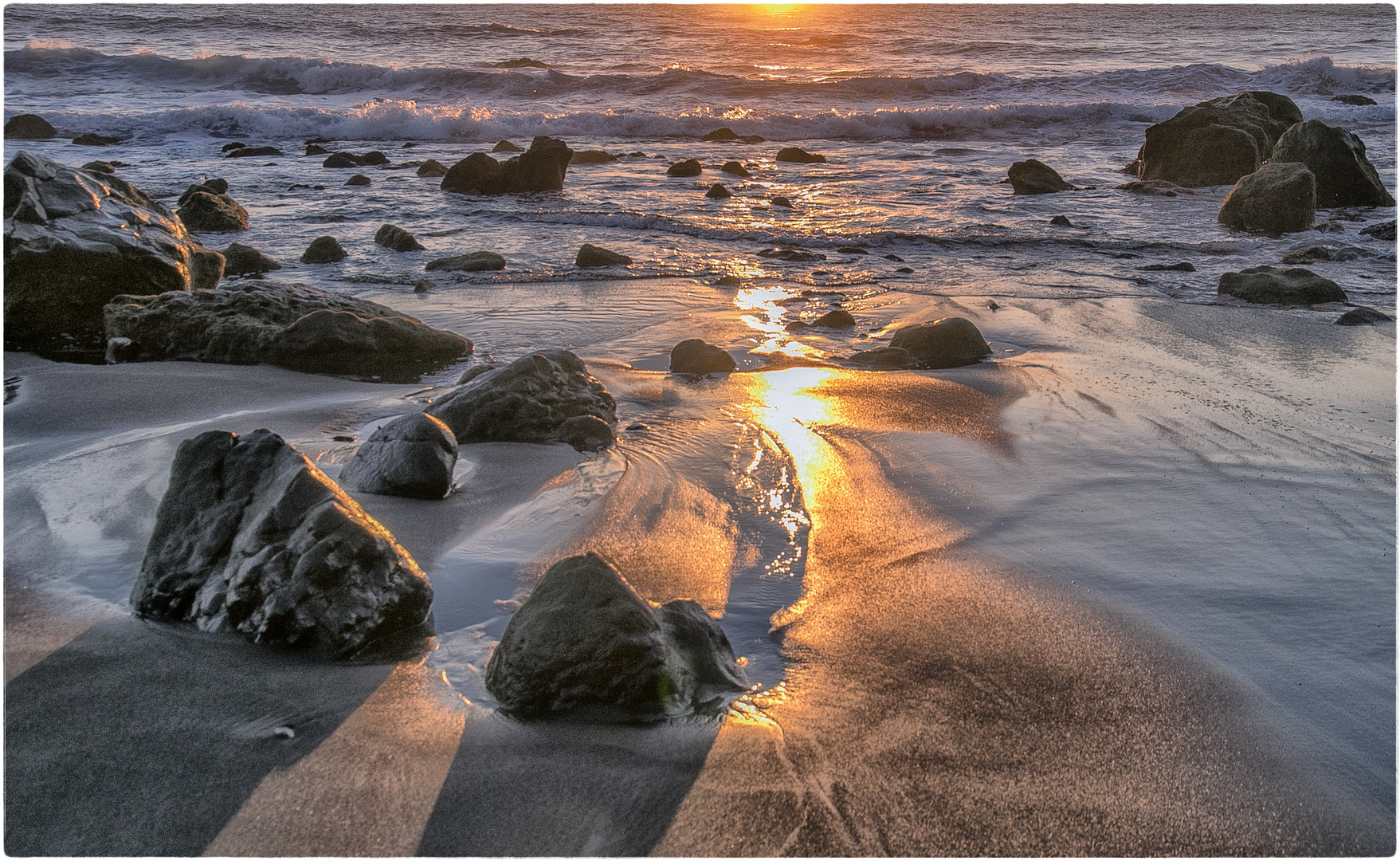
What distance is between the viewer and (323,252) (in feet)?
21.1

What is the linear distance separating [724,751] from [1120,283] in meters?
5.35

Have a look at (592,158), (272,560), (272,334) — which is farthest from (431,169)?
(272,560)

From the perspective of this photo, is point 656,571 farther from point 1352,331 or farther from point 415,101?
point 415,101

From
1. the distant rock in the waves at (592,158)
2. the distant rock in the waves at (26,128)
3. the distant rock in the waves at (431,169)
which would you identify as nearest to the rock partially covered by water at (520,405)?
the distant rock in the waves at (431,169)

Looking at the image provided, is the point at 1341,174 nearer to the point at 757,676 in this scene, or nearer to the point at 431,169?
the point at 757,676

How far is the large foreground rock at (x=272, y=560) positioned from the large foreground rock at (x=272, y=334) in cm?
200

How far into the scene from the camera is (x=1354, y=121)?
16750mm

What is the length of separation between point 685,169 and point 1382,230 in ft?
23.8

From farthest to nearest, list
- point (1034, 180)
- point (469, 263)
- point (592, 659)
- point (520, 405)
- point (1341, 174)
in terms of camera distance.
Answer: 1. point (1034, 180)
2. point (1341, 174)
3. point (469, 263)
4. point (520, 405)
5. point (592, 659)

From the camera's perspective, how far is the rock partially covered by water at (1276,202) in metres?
7.68

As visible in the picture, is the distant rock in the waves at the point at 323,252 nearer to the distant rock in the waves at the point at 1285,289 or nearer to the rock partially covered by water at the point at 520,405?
the rock partially covered by water at the point at 520,405

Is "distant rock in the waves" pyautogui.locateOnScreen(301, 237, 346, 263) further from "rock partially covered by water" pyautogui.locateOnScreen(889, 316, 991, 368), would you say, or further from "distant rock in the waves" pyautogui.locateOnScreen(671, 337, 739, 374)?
"rock partially covered by water" pyautogui.locateOnScreen(889, 316, 991, 368)

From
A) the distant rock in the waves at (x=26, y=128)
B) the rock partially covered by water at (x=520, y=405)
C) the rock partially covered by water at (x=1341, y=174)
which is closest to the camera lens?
the rock partially covered by water at (x=520, y=405)

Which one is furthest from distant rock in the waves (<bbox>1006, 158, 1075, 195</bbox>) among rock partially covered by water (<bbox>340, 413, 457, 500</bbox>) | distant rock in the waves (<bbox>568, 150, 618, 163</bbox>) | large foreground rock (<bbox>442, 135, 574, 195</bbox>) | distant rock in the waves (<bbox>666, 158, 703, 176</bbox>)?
rock partially covered by water (<bbox>340, 413, 457, 500</bbox>)
